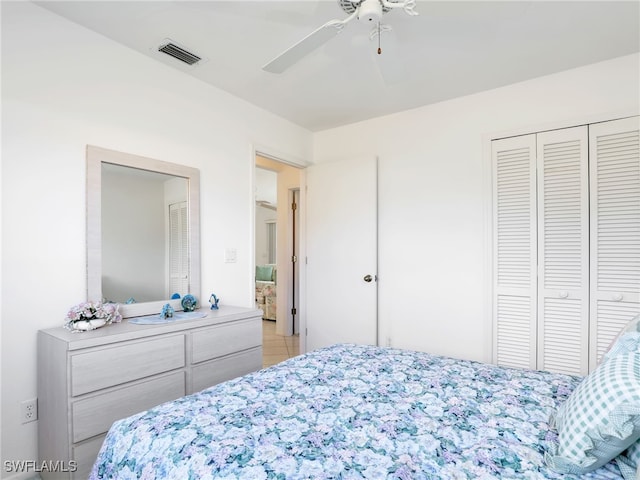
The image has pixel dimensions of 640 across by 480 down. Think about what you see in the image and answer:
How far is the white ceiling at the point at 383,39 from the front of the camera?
1949mm

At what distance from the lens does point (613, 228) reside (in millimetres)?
2465

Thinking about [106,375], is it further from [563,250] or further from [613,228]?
[613,228]

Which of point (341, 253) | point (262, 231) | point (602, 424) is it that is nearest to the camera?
point (602, 424)

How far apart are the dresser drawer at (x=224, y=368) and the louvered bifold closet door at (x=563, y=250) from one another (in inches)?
83.1

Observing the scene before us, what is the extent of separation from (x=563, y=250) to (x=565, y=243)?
5cm

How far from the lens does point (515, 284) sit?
9.26ft

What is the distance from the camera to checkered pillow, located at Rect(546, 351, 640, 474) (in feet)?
2.88

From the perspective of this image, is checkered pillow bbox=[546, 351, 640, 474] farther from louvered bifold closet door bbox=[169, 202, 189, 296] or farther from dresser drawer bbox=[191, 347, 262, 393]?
louvered bifold closet door bbox=[169, 202, 189, 296]

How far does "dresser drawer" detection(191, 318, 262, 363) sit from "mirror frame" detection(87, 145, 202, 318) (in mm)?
414

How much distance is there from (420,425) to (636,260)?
2.18m

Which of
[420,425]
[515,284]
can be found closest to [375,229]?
[515,284]

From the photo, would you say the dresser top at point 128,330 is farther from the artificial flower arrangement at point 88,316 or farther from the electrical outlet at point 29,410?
the electrical outlet at point 29,410

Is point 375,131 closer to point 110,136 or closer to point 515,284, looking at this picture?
point 515,284

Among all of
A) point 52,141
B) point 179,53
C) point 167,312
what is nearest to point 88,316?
point 167,312
